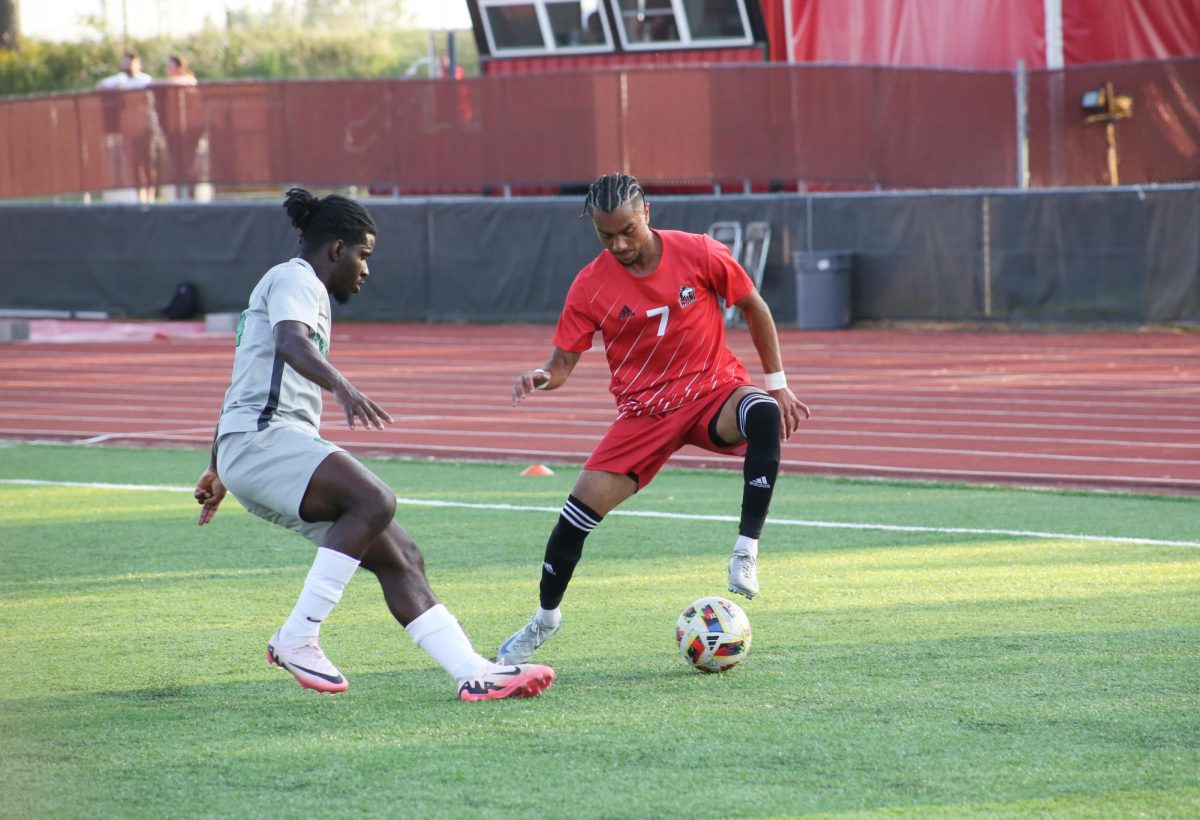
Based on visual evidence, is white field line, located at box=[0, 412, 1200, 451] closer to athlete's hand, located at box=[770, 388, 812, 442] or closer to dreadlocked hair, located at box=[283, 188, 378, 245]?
athlete's hand, located at box=[770, 388, 812, 442]

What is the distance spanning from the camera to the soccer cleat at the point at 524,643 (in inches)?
221

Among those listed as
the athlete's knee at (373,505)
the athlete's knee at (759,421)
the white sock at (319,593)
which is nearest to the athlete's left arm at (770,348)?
the athlete's knee at (759,421)

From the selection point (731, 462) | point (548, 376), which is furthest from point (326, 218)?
point (731, 462)

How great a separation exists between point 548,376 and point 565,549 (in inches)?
26.1

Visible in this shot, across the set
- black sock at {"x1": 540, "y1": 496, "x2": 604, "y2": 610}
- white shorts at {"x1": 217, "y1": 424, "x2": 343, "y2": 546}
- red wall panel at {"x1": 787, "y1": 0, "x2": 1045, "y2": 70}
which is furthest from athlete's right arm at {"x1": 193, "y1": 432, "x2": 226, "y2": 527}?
red wall panel at {"x1": 787, "y1": 0, "x2": 1045, "y2": 70}

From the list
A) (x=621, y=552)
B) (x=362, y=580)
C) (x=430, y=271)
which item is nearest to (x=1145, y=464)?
(x=621, y=552)

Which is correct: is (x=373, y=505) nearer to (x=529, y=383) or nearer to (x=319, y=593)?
(x=319, y=593)

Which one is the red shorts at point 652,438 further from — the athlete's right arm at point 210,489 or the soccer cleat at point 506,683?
the athlete's right arm at point 210,489

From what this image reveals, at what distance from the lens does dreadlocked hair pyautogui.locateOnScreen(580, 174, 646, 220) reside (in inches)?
223

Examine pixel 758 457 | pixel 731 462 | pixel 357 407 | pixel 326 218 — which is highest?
pixel 326 218

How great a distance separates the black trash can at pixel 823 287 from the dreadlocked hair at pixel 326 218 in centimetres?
1603

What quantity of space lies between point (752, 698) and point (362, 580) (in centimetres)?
280

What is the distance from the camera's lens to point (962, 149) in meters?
23.0

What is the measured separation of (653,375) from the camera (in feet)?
19.8
